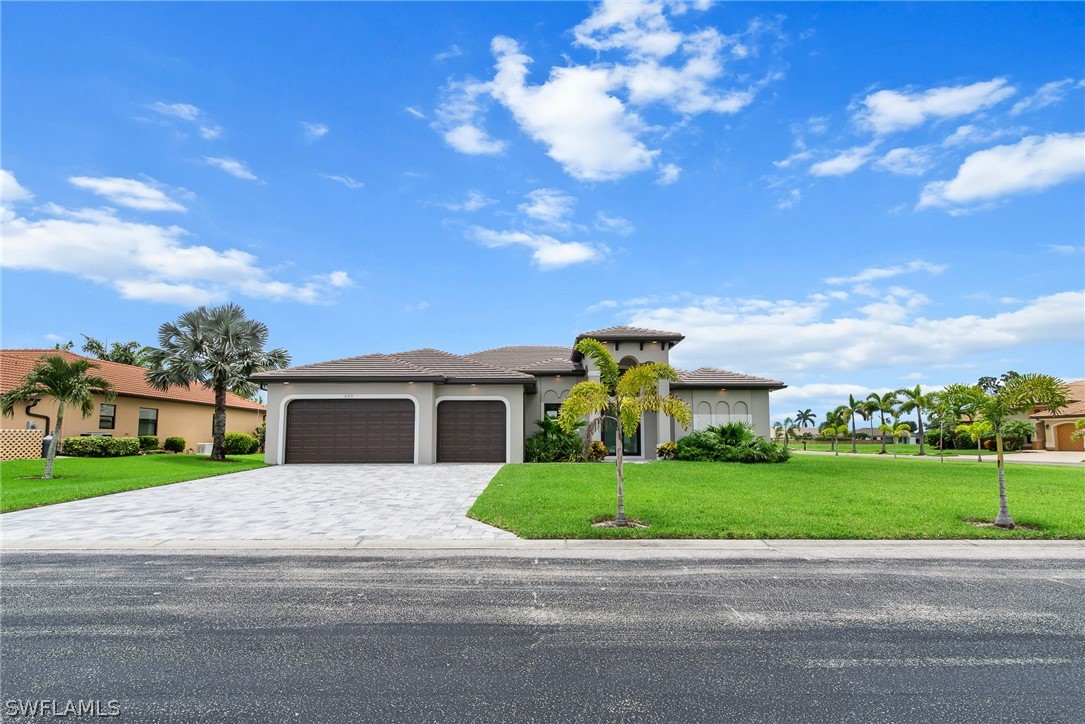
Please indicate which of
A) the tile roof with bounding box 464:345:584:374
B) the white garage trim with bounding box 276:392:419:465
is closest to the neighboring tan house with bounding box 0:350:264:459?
the white garage trim with bounding box 276:392:419:465

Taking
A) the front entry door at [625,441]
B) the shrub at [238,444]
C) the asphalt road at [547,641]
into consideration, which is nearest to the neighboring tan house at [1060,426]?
the front entry door at [625,441]

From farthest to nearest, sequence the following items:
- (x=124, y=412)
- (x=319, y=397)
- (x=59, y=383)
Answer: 1. (x=124, y=412)
2. (x=319, y=397)
3. (x=59, y=383)

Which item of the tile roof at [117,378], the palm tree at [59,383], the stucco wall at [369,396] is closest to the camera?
the palm tree at [59,383]

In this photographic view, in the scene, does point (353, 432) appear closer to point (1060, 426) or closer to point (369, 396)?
point (369, 396)

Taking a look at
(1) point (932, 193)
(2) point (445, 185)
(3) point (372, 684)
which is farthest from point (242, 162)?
Result: (1) point (932, 193)

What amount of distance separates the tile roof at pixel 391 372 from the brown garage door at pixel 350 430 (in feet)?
3.57

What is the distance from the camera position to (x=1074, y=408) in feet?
133

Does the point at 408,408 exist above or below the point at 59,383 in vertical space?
below

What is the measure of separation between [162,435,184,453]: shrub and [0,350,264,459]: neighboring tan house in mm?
436

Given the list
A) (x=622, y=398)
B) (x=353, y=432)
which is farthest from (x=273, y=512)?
(x=353, y=432)

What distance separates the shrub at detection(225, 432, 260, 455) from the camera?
99.9 ft

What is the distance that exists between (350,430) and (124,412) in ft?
46.6

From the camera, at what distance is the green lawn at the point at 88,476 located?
12117 millimetres

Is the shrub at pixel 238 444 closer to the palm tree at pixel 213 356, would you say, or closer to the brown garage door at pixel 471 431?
the palm tree at pixel 213 356
